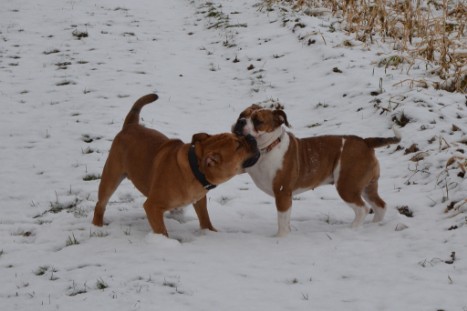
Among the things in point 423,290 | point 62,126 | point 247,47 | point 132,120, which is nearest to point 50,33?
point 247,47

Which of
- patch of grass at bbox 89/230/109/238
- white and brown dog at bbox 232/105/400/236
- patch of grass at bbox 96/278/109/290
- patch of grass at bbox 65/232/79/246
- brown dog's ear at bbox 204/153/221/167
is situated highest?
brown dog's ear at bbox 204/153/221/167

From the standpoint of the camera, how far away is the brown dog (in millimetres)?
4949

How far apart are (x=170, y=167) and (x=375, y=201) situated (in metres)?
2.14

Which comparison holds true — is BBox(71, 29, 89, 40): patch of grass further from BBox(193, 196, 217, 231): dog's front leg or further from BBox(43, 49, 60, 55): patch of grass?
BBox(193, 196, 217, 231): dog's front leg

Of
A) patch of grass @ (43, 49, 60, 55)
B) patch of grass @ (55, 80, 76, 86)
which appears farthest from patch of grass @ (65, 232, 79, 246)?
patch of grass @ (43, 49, 60, 55)

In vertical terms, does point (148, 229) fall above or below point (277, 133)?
below

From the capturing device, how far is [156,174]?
17.3 ft

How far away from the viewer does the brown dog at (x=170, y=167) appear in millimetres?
4949

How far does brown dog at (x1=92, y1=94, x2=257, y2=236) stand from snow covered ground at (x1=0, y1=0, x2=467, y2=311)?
357 millimetres

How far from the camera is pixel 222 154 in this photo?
4898mm

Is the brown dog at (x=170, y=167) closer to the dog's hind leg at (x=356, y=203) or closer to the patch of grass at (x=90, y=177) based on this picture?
the dog's hind leg at (x=356, y=203)

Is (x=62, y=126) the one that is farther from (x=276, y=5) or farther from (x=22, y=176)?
(x=276, y=5)

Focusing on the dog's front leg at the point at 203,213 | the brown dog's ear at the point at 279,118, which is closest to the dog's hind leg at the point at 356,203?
the brown dog's ear at the point at 279,118

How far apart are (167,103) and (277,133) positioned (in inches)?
182
